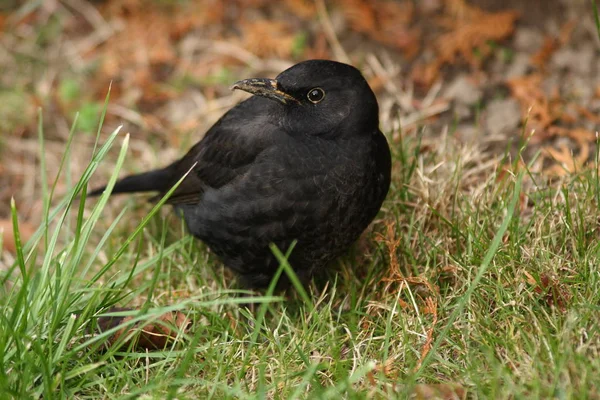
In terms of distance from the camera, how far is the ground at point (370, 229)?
2607 mm

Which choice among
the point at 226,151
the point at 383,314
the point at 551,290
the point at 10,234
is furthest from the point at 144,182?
the point at 551,290

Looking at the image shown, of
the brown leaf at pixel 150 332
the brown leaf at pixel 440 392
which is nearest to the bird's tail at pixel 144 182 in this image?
the brown leaf at pixel 150 332

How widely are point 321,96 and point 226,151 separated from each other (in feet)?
1.70

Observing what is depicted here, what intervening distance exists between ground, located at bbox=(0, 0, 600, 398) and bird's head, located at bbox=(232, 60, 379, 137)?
0.54m

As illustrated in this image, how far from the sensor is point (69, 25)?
574 centimetres

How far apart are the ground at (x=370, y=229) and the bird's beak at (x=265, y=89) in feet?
2.22

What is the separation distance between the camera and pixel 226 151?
344 cm

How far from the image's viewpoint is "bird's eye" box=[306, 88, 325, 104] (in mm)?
3246

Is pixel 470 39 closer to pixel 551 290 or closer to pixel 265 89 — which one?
pixel 265 89

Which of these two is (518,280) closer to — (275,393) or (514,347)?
(514,347)

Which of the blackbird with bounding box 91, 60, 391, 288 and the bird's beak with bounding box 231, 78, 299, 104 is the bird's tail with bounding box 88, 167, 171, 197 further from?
the bird's beak with bounding box 231, 78, 299, 104

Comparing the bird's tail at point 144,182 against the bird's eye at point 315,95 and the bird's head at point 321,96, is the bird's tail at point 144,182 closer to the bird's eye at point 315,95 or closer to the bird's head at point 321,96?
the bird's head at point 321,96

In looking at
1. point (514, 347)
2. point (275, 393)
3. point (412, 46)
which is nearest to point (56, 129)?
point (412, 46)

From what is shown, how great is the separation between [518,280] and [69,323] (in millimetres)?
1628
